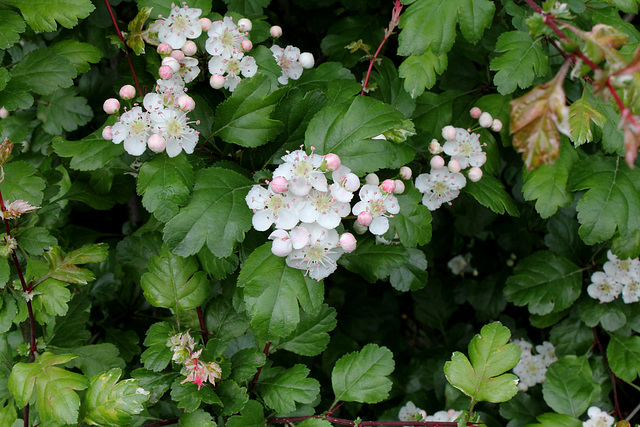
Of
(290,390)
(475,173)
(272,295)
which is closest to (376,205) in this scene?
(272,295)

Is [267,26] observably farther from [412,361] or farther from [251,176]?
[412,361]

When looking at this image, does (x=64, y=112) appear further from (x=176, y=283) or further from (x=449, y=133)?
(x=449, y=133)

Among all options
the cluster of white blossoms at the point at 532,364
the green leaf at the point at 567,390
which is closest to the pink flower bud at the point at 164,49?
the green leaf at the point at 567,390

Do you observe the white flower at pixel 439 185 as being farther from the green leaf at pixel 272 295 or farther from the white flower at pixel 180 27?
the white flower at pixel 180 27

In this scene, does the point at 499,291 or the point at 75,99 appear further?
the point at 499,291

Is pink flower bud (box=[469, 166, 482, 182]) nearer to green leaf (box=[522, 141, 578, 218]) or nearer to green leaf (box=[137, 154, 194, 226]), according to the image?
green leaf (box=[522, 141, 578, 218])

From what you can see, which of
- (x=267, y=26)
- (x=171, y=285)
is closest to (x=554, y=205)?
(x=267, y=26)
